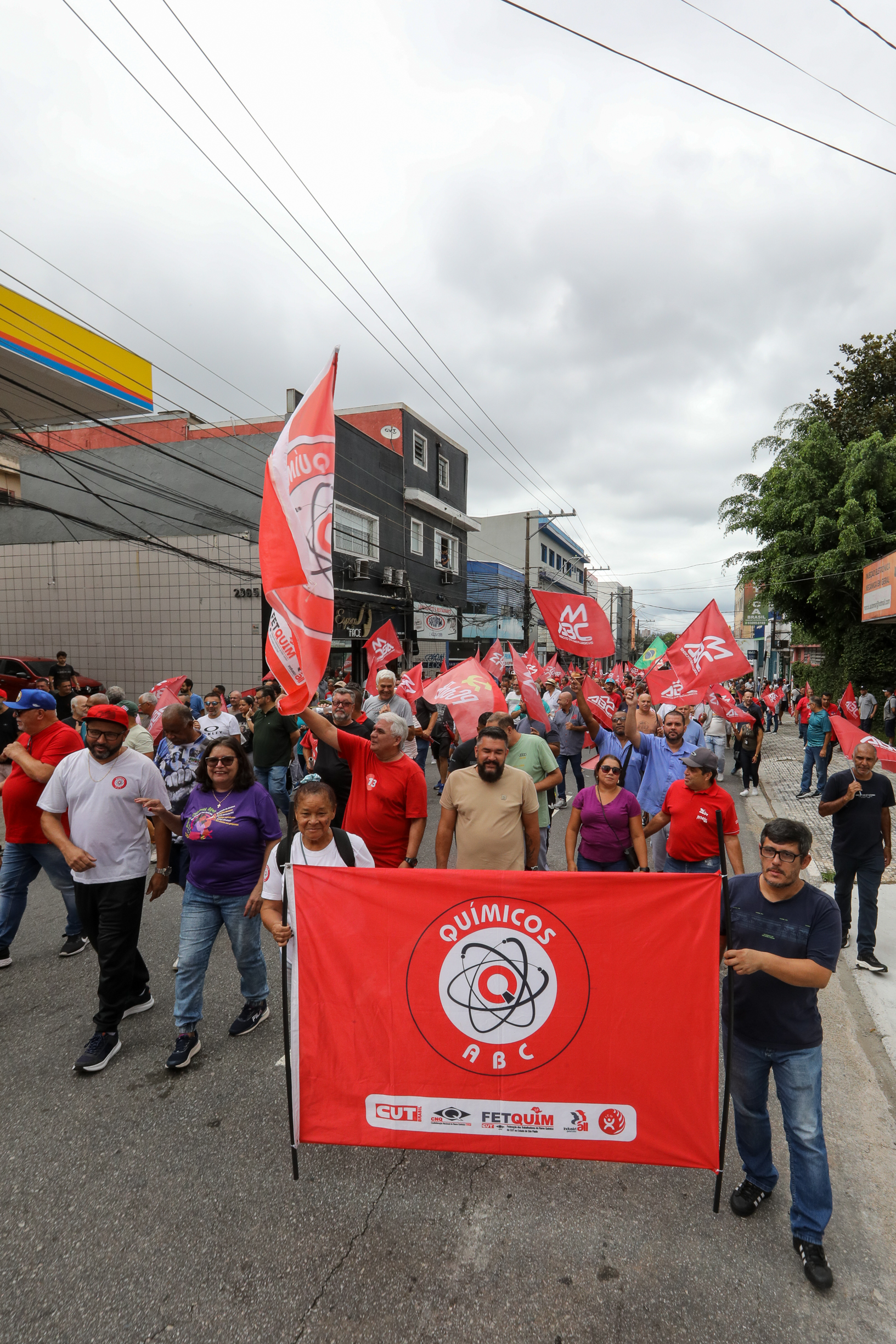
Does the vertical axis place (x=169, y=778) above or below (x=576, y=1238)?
above

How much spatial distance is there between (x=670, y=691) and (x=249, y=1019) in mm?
6564

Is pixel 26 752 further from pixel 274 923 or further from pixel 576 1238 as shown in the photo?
pixel 576 1238

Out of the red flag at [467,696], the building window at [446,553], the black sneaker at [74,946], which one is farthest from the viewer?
the building window at [446,553]

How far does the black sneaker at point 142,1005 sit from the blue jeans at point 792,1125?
11.1 ft

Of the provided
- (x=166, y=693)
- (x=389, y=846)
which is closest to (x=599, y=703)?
(x=389, y=846)

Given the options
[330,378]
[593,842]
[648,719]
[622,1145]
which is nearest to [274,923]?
[622,1145]

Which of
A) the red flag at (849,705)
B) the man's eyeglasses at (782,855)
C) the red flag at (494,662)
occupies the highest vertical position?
the red flag at (494,662)

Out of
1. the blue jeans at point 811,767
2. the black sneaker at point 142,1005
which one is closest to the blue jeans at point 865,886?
the black sneaker at point 142,1005

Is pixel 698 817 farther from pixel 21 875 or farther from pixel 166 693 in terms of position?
pixel 166 693

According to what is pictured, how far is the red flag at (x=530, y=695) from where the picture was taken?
Answer: 7.80 m

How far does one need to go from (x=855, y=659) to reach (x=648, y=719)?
18.7 m

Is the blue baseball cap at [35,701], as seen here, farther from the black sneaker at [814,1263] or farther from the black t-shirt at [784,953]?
the black sneaker at [814,1263]

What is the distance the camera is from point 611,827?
15.5 feet

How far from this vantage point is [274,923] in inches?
123
